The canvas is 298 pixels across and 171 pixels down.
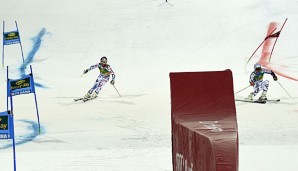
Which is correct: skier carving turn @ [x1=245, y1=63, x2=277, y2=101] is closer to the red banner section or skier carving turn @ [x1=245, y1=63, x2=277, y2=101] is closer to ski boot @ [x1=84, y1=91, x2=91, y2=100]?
ski boot @ [x1=84, y1=91, x2=91, y2=100]

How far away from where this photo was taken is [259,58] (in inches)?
219

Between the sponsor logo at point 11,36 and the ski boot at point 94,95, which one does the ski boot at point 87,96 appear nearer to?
the ski boot at point 94,95

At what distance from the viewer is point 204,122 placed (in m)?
2.55

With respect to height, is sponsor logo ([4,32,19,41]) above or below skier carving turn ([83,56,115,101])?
above

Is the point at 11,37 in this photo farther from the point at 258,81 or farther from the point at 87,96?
the point at 258,81

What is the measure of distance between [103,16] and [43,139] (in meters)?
1.62

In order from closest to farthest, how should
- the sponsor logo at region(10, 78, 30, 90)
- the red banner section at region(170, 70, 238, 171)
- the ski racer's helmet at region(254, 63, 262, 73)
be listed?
1. the red banner section at region(170, 70, 238, 171)
2. the sponsor logo at region(10, 78, 30, 90)
3. the ski racer's helmet at region(254, 63, 262, 73)

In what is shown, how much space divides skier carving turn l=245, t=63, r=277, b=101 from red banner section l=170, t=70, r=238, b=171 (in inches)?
101

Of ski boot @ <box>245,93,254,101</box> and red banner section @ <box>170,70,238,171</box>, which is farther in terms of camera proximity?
ski boot @ <box>245,93,254,101</box>

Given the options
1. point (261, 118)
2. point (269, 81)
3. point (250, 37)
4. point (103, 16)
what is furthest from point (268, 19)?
point (103, 16)

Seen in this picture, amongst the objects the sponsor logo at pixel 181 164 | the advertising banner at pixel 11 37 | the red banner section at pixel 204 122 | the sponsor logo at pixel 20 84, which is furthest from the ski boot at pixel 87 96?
the sponsor logo at pixel 181 164

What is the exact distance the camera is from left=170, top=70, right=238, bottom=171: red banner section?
1.88 meters

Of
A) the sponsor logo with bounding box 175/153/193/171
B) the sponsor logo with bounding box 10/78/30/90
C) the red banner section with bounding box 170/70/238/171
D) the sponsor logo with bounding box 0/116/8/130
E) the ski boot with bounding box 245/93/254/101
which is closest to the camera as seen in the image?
the red banner section with bounding box 170/70/238/171

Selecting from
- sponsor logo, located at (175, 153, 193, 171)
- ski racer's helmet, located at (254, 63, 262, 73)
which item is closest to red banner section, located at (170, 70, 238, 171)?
sponsor logo, located at (175, 153, 193, 171)
